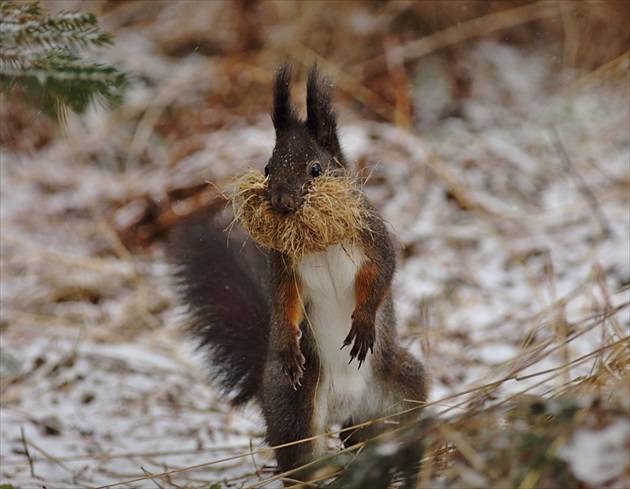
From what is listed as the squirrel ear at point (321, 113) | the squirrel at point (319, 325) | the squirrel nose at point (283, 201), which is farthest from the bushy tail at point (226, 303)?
the squirrel nose at point (283, 201)

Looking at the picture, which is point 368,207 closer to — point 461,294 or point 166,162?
point 461,294

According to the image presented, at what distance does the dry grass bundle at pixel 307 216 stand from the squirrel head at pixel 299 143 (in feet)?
0.08

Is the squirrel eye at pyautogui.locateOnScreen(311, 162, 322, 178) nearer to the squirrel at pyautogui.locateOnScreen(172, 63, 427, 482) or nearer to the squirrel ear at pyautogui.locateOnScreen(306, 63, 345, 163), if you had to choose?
the squirrel at pyautogui.locateOnScreen(172, 63, 427, 482)

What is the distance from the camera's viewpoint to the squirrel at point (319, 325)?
1.88m

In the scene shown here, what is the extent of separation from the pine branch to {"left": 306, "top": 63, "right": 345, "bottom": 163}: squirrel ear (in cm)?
45

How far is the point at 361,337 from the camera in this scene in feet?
6.14

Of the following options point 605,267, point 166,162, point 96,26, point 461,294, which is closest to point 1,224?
point 166,162

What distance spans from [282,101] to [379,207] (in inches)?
103

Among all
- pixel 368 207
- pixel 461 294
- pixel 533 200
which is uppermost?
pixel 368 207

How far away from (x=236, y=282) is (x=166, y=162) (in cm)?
272

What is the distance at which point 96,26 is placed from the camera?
1948mm

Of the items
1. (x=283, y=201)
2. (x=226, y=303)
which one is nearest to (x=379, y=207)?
(x=226, y=303)

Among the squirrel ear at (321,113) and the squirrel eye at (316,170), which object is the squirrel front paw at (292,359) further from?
the squirrel ear at (321,113)

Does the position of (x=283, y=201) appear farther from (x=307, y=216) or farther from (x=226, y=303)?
(x=226, y=303)
